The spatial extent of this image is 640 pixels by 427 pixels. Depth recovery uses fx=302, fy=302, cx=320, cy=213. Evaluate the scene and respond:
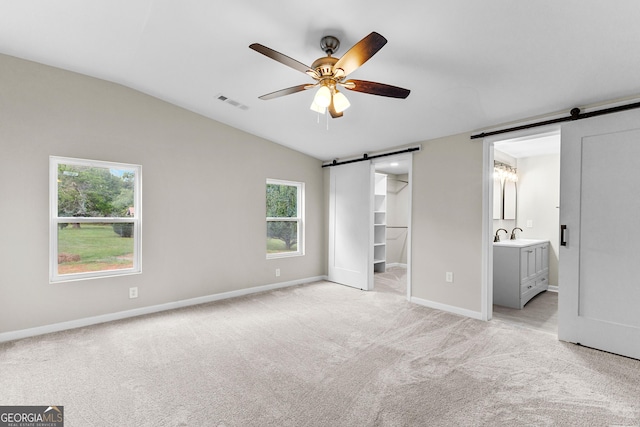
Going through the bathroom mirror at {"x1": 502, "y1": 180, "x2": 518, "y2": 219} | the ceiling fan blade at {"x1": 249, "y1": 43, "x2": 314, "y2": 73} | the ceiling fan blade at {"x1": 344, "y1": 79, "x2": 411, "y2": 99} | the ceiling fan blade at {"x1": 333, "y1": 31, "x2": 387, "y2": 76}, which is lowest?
the bathroom mirror at {"x1": 502, "y1": 180, "x2": 518, "y2": 219}

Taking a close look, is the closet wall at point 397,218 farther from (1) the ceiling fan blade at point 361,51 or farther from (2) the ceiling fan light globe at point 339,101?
(1) the ceiling fan blade at point 361,51

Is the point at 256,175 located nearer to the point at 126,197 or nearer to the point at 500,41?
the point at 126,197

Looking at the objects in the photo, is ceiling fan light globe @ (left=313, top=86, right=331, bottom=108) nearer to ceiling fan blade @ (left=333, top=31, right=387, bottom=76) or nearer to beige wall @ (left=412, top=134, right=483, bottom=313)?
ceiling fan blade @ (left=333, top=31, right=387, bottom=76)

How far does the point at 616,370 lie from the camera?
8.14ft

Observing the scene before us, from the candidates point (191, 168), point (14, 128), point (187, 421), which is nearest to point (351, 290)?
point (191, 168)

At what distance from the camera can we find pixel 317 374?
242 centimetres

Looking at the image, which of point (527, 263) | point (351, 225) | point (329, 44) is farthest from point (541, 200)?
point (329, 44)

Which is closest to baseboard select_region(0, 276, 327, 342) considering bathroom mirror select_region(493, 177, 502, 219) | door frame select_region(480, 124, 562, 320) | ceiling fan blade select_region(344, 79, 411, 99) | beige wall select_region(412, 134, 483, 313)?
beige wall select_region(412, 134, 483, 313)

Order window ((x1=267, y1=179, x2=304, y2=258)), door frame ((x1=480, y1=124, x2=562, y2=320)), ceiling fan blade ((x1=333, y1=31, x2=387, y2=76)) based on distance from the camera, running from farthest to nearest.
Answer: window ((x1=267, y1=179, x2=304, y2=258)) < door frame ((x1=480, y1=124, x2=562, y2=320)) < ceiling fan blade ((x1=333, y1=31, x2=387, y2=76))

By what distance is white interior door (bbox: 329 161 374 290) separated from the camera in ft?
16.7

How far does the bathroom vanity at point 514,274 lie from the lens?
4.18 meters

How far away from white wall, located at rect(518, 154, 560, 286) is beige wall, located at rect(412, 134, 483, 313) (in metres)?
2.50

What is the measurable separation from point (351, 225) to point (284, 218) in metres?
1.19

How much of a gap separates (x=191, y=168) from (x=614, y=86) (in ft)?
15.2
